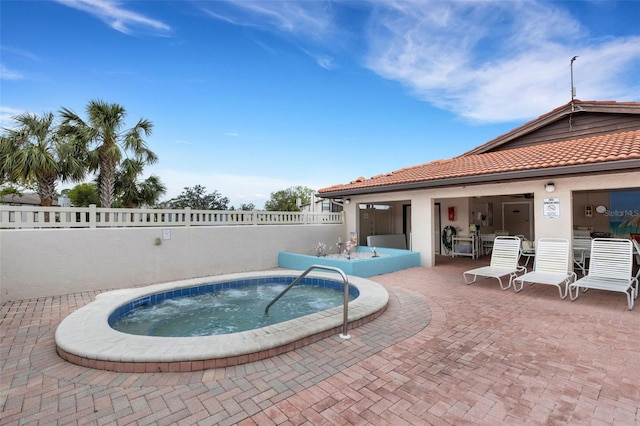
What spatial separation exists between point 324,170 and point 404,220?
1546 cm

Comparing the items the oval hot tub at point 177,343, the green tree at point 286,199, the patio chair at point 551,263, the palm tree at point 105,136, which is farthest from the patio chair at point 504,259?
the green tree at point 286,199

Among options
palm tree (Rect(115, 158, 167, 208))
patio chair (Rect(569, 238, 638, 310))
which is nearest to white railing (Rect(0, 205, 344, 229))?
palm tree (Rect(115, 158, 167, 208))

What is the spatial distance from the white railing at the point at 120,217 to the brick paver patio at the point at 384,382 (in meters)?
2.84

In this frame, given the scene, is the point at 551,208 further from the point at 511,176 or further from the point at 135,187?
the point at 135,187

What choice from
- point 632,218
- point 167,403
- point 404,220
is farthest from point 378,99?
point 167,403

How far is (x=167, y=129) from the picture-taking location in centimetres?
1653

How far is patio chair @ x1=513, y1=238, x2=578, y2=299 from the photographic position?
7215 millimetres

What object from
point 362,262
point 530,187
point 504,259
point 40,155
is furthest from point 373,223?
point 40,155

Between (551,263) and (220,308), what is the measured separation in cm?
831

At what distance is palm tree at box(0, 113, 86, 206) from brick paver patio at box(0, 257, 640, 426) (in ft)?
35.8

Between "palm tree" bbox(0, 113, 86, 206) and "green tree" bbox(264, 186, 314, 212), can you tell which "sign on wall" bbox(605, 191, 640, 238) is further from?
"green tree" bbox(264, 186, 314, 212)

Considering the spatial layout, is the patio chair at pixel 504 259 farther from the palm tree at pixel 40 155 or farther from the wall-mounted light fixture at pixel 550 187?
the palm tree at pixel 40 155

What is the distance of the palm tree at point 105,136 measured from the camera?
47.3ft

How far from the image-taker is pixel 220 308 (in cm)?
720
